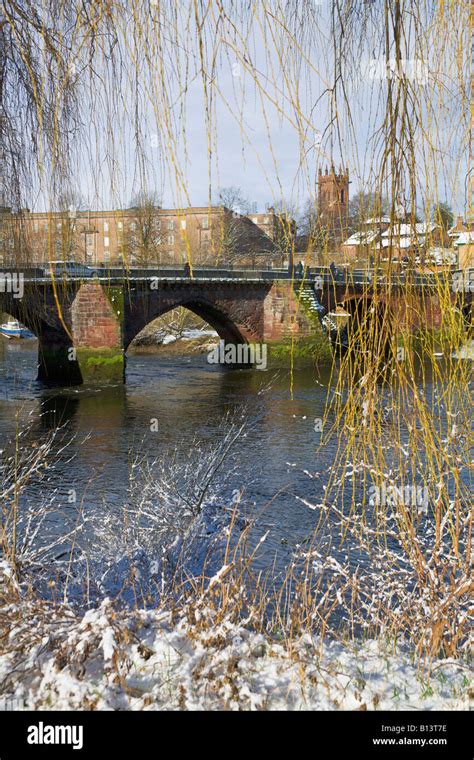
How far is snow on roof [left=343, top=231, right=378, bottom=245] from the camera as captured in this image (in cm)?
228

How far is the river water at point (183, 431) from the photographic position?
11.9m

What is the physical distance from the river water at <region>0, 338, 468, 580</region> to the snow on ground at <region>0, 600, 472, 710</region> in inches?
123

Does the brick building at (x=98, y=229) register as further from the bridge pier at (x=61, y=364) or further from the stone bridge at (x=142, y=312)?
the bridge pier at (x=61, y=364)

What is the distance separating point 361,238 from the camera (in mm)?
2396

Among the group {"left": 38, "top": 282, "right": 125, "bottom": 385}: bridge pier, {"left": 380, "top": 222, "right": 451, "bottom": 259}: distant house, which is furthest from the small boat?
{"left": 380, "top": 222, "right": 451, "bottom": 259}: distant house

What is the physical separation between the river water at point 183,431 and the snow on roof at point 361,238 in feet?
14.3

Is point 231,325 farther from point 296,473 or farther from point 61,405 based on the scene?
point 296,473

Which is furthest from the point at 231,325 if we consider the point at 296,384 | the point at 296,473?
the point at 296,473

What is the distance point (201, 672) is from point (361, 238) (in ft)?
6.98

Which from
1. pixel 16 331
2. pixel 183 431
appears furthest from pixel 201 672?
pixel 16 331

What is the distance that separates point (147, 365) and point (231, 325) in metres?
5.19

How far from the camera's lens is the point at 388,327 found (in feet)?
7.52

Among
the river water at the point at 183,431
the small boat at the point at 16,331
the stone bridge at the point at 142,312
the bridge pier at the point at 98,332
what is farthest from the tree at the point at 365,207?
the small boat at the point at 16,331

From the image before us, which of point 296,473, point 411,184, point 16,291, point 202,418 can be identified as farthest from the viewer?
point 202,418
